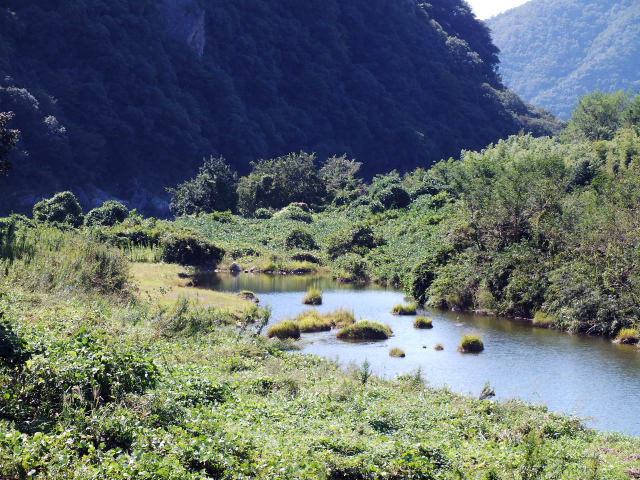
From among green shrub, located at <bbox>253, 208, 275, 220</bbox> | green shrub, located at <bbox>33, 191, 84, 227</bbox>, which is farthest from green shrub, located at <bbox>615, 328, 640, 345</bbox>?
green shrub, located at <bbox>253, 208, 275, 220</bbox>

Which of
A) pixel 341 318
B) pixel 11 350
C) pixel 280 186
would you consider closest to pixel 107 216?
pixel 280 186

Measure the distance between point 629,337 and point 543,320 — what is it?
405 cm

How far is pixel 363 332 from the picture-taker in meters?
25.4

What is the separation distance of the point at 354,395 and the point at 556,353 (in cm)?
1135

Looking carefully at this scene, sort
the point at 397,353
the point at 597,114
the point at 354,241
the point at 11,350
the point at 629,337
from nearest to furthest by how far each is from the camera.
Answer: the point at 11,350, the point at 397,353, the point at 629,337, the point at 354,241, the point at 597,114

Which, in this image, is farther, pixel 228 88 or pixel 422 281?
pixel 228 88

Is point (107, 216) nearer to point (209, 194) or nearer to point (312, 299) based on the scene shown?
point (209, 194)

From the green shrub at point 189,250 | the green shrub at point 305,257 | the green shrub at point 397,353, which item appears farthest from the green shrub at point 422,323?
the green shrub at point 305,257

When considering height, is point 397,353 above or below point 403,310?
below

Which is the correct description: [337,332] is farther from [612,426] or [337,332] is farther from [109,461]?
[109,461]

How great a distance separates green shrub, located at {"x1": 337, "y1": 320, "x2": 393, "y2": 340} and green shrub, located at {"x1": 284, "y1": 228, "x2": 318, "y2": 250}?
24.1 m

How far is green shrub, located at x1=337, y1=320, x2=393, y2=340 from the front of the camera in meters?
25.3

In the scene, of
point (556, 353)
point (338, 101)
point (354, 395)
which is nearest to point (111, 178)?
point (338, 101)

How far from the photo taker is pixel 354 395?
566 inches
